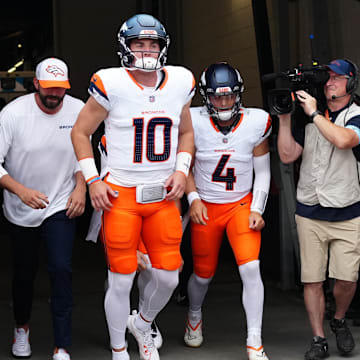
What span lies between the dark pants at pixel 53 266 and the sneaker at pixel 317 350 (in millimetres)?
1454

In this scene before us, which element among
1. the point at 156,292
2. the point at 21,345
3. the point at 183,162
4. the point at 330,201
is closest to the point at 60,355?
the point at 21,345

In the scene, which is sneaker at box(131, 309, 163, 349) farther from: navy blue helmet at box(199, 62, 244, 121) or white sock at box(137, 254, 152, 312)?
navy blue helmet at box(199, 62, 244, 121)

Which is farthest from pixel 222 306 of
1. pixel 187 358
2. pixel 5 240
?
pixel 5 240

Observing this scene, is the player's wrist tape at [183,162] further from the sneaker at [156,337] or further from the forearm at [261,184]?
the sneaker at [156,337]

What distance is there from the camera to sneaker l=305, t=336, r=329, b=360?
15.3 ft

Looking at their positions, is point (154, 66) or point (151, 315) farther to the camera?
point (151, 315)

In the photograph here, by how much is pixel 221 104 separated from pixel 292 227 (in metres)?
1.81

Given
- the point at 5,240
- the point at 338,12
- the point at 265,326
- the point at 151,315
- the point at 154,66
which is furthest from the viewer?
the point at 5,240

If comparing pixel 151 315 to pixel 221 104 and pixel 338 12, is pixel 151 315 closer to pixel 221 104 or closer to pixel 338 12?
pixel 221 104

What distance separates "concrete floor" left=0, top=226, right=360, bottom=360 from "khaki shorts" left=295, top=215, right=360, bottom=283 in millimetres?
533

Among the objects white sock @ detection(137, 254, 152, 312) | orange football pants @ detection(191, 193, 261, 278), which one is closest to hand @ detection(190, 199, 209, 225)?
orange football pants @ detection(191, 193, 261, 278)

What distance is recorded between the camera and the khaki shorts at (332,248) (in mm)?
4703

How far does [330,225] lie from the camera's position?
4715 millimetres

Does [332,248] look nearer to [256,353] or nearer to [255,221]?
[255,221]
